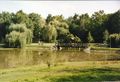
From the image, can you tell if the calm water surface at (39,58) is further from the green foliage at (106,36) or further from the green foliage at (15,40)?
the green foliage at (106,36)

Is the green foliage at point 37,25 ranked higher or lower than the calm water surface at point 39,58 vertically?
higher

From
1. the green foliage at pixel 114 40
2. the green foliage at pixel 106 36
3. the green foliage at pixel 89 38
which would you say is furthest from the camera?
the green foliage at pixel 89 38

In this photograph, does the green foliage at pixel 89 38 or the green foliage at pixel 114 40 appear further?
the green foliage at pixel 89 38

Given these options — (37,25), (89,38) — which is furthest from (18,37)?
(37,25)

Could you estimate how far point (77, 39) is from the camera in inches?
2950

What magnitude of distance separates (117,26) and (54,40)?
15.1m

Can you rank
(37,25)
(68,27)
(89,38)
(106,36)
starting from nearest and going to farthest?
(106,36) < (89,38) < (37,25) < (68,27)

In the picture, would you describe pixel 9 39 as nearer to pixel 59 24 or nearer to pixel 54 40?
pixel 54 40

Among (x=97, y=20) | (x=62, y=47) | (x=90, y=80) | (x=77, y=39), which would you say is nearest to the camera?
(x=90, y=80)

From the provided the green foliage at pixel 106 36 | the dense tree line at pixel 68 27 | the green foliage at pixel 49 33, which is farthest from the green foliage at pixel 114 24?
the green foliage at pixel 49 33

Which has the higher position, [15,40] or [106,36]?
[106,36]

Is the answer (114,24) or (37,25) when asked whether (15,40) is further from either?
(114,24)

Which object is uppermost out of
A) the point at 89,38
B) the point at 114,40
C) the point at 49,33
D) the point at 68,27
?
the point at 68,27

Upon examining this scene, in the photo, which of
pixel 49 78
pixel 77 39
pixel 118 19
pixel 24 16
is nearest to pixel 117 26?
pixel 118 19
